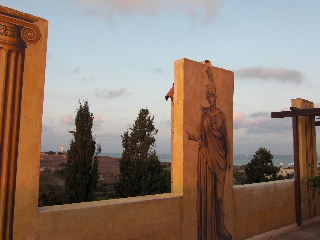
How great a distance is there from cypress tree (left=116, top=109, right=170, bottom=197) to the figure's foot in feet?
32.1

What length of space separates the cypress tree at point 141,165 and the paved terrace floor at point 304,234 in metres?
8.64

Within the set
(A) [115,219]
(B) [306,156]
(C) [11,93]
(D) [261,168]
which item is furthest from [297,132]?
(C) [11,93]

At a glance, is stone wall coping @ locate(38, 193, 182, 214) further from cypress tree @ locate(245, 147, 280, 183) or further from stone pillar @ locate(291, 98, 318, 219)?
cypress tree @ locate(245, 147, 280, 183)

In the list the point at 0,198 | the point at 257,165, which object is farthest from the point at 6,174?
the point at 257,165

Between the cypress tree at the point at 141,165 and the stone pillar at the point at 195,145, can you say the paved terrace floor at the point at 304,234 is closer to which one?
the stone pillar at the point at 195,145

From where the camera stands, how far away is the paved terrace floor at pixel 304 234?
9070mm

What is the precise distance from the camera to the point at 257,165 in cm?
1997

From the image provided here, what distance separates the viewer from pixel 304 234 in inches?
376

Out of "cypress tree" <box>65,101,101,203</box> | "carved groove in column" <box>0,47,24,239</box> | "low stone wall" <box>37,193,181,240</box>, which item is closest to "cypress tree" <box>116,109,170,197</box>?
"cypress tree" <box>65,101,101,203</box>

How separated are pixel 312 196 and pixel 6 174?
10.7 metres

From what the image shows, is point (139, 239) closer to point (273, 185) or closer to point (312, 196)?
point (273, 185)

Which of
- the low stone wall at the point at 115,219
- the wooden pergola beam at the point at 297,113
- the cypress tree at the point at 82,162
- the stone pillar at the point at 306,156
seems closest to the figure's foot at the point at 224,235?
the low stone wall at the point at 115,219

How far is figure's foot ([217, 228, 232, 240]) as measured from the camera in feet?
25.5

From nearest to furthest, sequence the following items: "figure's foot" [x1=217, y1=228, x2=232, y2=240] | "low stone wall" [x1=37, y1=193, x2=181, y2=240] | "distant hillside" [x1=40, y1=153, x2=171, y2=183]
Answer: "low stone wall" [x1=37, y1=193, x2=181, y2=240] → "figure's foot" [x1=217, y1=228, x2=232, y2=240] → "distant hillside" [x1=40, y1=153, x2=171, y2=183]
